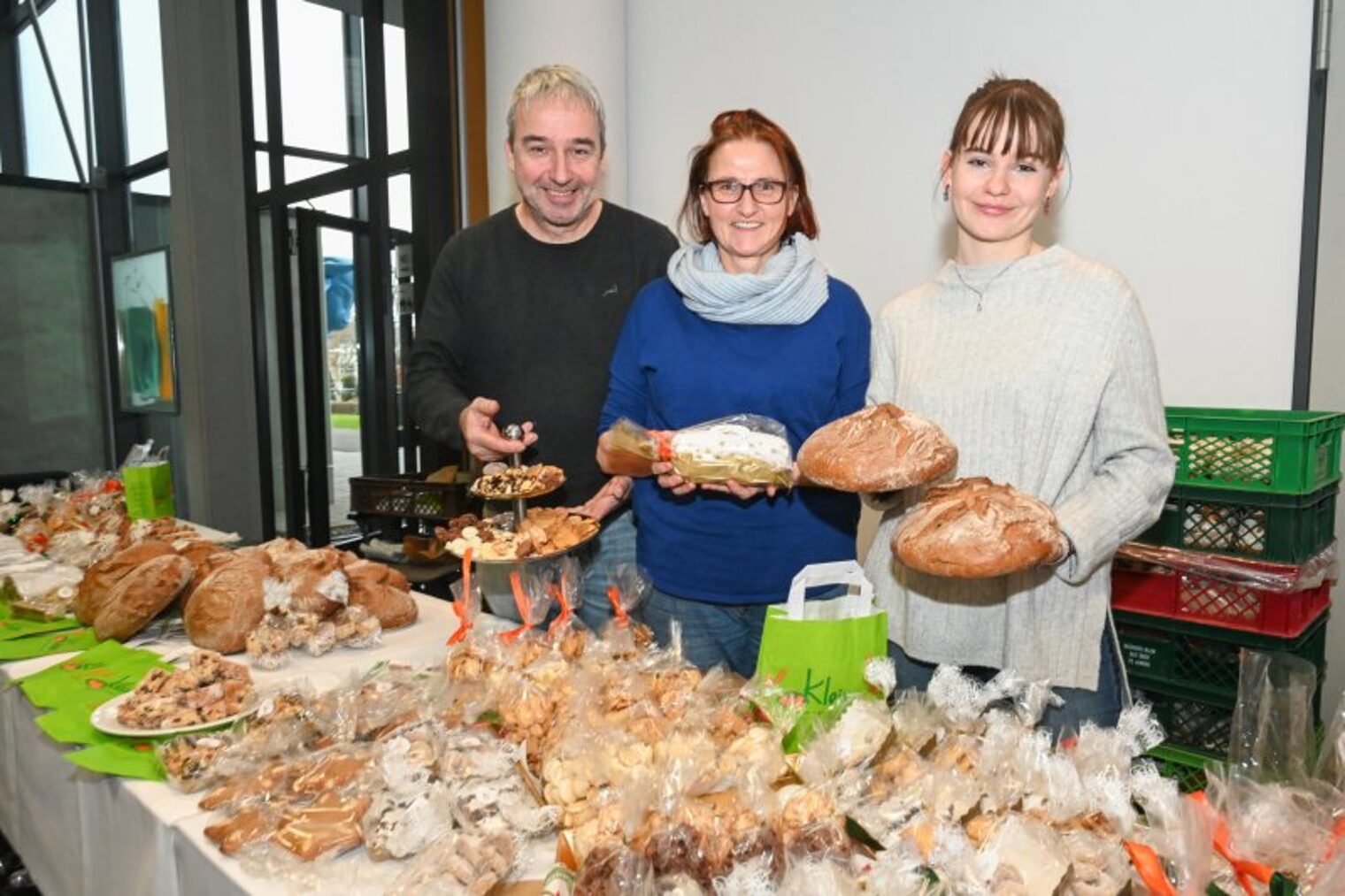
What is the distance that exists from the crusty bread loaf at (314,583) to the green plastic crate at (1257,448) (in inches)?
79.2

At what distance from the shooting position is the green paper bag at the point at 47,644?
192cm

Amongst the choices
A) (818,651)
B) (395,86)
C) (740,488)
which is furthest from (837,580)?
(395,86)

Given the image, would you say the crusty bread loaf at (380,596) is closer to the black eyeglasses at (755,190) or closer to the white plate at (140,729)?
the white plate at (140,729)

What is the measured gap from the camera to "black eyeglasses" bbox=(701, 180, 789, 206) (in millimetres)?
1820

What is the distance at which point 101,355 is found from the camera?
22.3 feet

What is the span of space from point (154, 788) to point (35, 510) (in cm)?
245

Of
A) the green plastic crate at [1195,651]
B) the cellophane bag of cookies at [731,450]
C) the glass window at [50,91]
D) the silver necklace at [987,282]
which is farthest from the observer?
the glass window at [50,91]

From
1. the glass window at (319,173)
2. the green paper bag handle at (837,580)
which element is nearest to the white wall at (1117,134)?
the green paper bag handle at (837,580)

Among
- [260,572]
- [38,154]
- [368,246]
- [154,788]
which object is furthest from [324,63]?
[154,788]

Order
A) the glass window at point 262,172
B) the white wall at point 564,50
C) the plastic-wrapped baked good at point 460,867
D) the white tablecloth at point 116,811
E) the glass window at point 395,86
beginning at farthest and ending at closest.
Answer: the glass window at point 262,172 < the glass window at point 395,86 < the white wall at point 564,50 < the white tablecloth at point 116,811 < the plastic-wrapped baked good at point 460,867

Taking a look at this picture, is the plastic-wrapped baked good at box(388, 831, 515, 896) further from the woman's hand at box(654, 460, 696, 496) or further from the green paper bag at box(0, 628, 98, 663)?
the green paper bag at box(0, 628, 98, 663)

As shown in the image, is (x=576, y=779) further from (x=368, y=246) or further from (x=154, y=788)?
(x=368, y=246)

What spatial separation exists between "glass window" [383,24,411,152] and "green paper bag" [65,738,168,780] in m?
3.69

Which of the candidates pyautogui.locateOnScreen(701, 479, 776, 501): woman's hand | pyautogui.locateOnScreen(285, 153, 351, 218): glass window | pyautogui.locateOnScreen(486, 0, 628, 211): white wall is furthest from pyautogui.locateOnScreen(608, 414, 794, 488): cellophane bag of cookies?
pyautogui.locateOnScreen(285, 153, 351, 218): glass window
